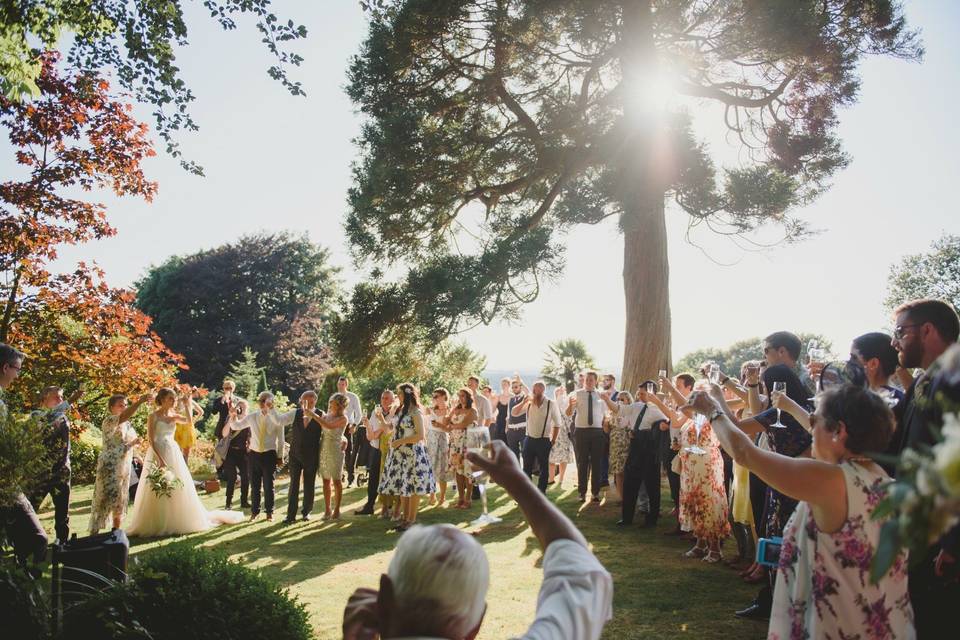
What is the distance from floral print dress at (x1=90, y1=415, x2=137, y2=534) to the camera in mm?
Result: 8109

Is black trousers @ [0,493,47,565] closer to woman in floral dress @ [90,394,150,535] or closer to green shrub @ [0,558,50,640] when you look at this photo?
green shrub @ [0,558,50,640]

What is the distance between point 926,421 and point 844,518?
584mm

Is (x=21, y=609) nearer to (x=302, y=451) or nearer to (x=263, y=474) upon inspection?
(x=302, y=451)

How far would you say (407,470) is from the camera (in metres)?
8.83

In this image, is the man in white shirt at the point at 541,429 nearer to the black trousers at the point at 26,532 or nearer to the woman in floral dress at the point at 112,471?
the woman in floral dress at the point at 112,471

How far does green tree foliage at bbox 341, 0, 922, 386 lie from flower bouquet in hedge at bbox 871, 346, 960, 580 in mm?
10223

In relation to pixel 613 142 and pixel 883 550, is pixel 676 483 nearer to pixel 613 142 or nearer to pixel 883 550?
pixel 613 142

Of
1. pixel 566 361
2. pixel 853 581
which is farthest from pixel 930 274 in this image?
pixel 853 581

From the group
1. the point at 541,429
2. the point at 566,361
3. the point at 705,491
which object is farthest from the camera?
the point at 566,361

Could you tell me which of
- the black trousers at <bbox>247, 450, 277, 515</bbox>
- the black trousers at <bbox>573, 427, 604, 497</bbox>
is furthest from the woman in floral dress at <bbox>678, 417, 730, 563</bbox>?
the black trousers at <bbox>247, 450, 277, 515</bbox>

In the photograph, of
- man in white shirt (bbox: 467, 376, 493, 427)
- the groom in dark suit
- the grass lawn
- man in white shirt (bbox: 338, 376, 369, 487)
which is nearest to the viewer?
the grass lawn

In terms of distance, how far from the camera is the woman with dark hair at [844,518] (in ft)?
7.55

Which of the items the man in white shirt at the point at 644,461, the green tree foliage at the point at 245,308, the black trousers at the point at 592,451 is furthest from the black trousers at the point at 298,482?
the green tree foliage at the point at 245,308

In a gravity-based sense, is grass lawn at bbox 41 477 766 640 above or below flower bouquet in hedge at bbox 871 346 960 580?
below
